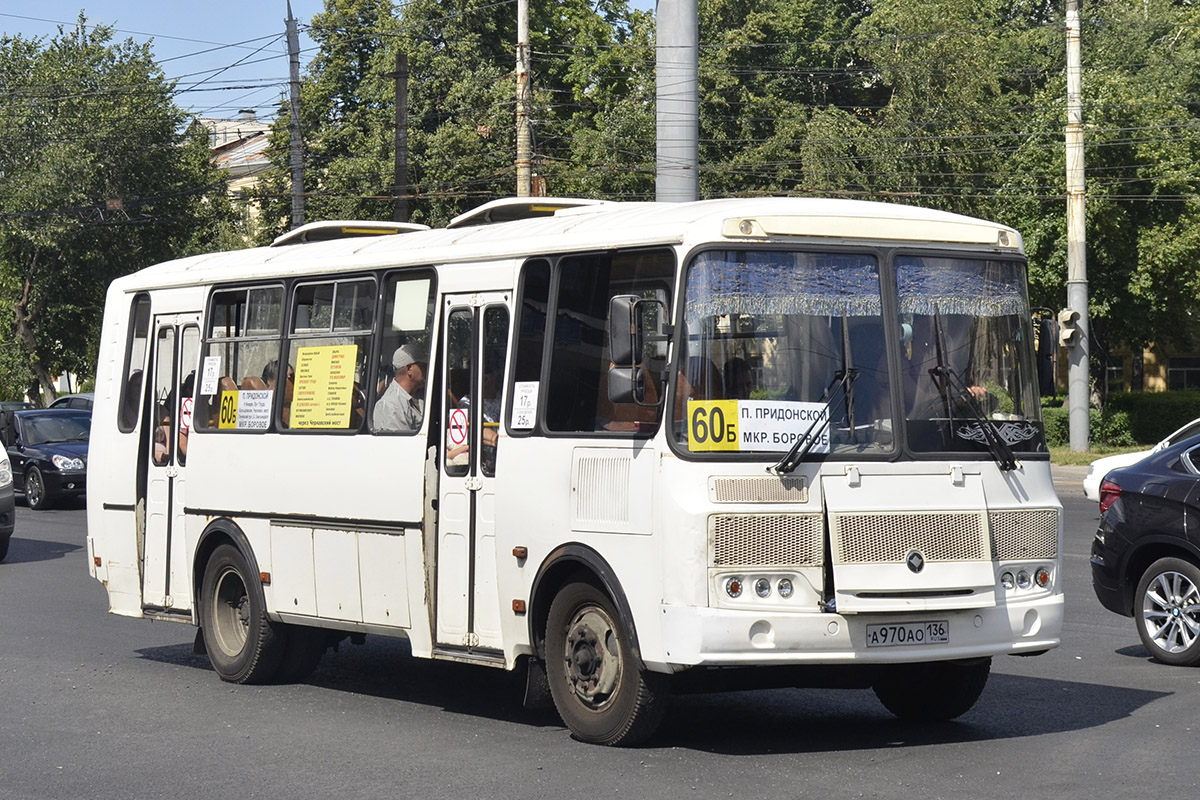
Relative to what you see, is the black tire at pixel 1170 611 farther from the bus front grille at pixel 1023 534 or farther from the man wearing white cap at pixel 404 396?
the man wearing white cap at pixel 404 396

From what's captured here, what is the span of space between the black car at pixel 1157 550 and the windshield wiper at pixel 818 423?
3929 mm

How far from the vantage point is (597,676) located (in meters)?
8.71

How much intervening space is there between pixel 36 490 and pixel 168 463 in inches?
699

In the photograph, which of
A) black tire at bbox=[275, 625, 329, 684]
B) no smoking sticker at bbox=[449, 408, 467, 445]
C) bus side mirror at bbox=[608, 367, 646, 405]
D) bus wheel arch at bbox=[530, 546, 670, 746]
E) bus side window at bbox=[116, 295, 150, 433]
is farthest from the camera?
bus side window at bbox=[116, 295, 150, 433]

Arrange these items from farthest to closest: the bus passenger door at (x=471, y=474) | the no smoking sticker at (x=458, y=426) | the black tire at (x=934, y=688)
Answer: the no smoking sticker at (x=458, y=426)
the bus passenger door at (x=471, y=474)
the black tire at (x=934, y=688)

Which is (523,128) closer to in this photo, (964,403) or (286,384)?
(286,384)

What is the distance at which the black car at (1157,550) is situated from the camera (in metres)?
11.4

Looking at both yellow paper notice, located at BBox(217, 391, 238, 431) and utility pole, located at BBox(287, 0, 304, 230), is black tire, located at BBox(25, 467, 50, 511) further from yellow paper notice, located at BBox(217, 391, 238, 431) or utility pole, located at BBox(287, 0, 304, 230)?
yellow paper notice, located at BBox(217, 391, 238, 431)

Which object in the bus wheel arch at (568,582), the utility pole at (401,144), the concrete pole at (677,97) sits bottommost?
the bus wheel arch at (568,582)

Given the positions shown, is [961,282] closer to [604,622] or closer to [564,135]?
[604,622]

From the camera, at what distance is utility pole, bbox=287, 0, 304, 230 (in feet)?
125

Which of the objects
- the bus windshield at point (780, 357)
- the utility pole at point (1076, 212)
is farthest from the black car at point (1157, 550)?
the utility pole at point (1076, 212)

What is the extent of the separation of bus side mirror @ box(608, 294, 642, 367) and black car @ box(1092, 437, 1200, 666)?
486cm

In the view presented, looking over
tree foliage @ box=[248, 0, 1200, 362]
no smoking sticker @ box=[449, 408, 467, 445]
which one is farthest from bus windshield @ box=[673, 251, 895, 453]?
tree foliage @ box=[248, 0, 1200, 362]
